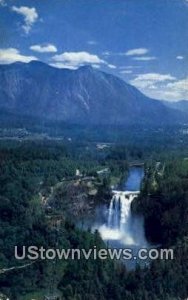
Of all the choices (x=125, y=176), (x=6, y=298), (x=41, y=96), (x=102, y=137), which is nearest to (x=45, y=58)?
(x=41, y=96)

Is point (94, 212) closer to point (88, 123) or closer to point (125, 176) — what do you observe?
point (125, 176)

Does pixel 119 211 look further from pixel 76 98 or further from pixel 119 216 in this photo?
pixel 76 98

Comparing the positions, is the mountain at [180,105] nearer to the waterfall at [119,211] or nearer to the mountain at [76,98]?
the mountain at [76,98]

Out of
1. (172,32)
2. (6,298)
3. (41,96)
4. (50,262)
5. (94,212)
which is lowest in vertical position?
(6,298)

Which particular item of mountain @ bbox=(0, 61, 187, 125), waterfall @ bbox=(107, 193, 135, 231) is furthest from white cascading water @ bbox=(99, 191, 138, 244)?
mountain @ bbox=(0, 61, 187, 125)

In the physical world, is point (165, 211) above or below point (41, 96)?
below

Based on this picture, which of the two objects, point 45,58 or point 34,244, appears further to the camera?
point 45,58

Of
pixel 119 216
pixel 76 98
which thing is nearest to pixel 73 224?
pixel 119 216
